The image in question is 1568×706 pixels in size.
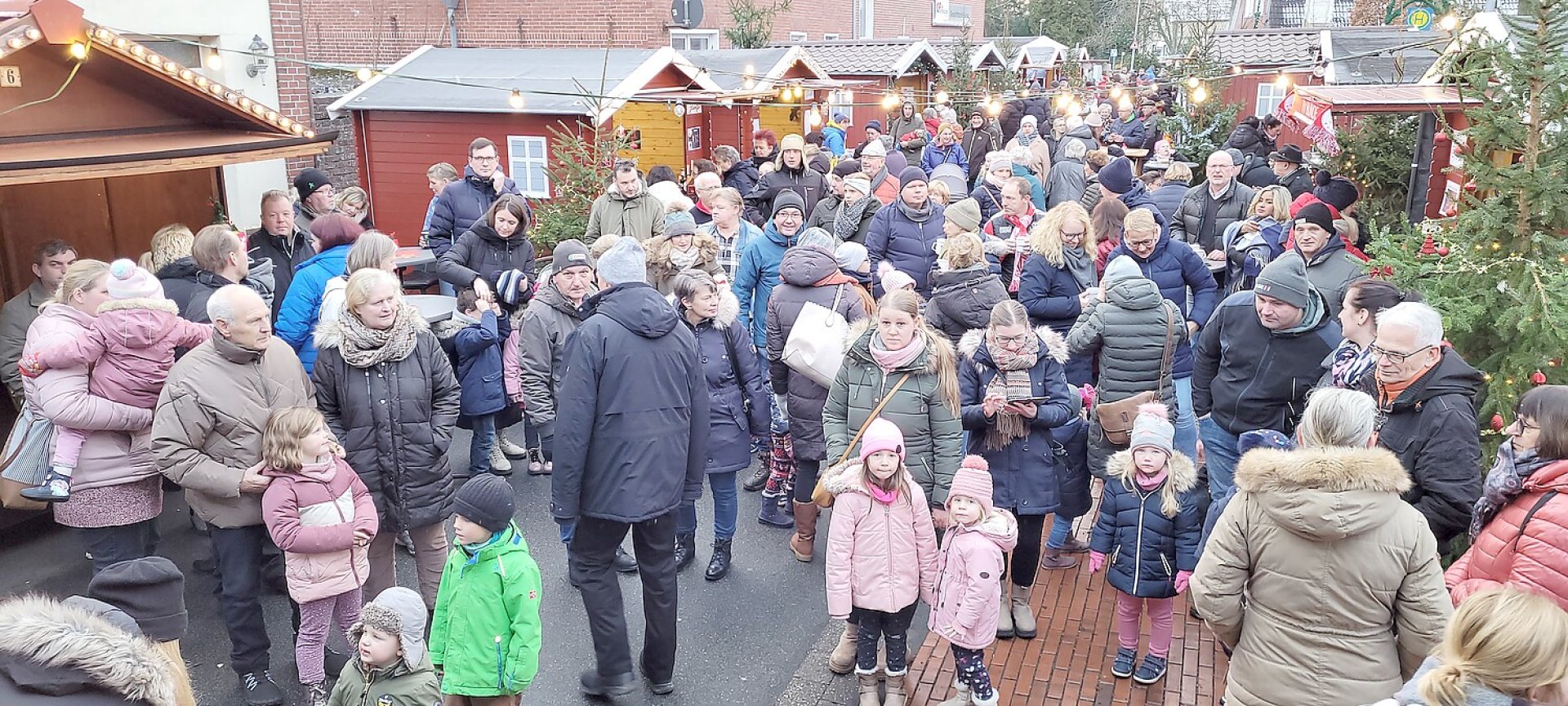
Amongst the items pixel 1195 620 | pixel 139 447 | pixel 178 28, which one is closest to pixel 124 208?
pixel 178 28

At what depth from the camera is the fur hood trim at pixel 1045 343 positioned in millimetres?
5633

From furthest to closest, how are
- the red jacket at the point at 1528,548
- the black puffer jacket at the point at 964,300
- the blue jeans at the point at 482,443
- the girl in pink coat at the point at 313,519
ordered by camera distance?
1. the blue jeans at the point at 482,443
2. the black puffer jacket at the point at 964,300
3. the girl in pink coat at the point at 313,519
4. the red jacket at the point at 1528,548

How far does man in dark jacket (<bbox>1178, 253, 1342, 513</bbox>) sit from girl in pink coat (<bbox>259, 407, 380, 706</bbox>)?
14.5 ft

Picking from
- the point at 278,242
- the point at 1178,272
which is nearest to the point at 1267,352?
the point at 1178,272

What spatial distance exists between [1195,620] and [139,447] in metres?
→ 5.55

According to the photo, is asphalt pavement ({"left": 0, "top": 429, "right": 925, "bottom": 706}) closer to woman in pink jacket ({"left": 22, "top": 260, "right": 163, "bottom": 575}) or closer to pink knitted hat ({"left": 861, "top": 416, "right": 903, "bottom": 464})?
woman in pink jacket ({"left": 22, "top": 260, "right": 163, "bottom": 575})

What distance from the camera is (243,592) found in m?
5.02

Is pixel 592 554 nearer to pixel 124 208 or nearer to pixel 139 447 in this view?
pixel 139 447

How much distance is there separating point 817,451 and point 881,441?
5.74 ft

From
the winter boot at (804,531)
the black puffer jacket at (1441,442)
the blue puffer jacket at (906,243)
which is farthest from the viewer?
the blue puffer jacket at (906,243)

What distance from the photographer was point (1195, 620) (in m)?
6.03

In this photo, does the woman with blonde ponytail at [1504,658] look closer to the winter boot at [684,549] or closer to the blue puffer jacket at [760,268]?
the winter boot at [684,549]

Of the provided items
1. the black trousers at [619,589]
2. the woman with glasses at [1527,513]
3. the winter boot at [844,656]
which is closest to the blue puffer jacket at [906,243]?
the winter boot at [844,656]

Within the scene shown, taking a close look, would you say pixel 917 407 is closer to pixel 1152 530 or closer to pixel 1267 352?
pixel 1152 530
